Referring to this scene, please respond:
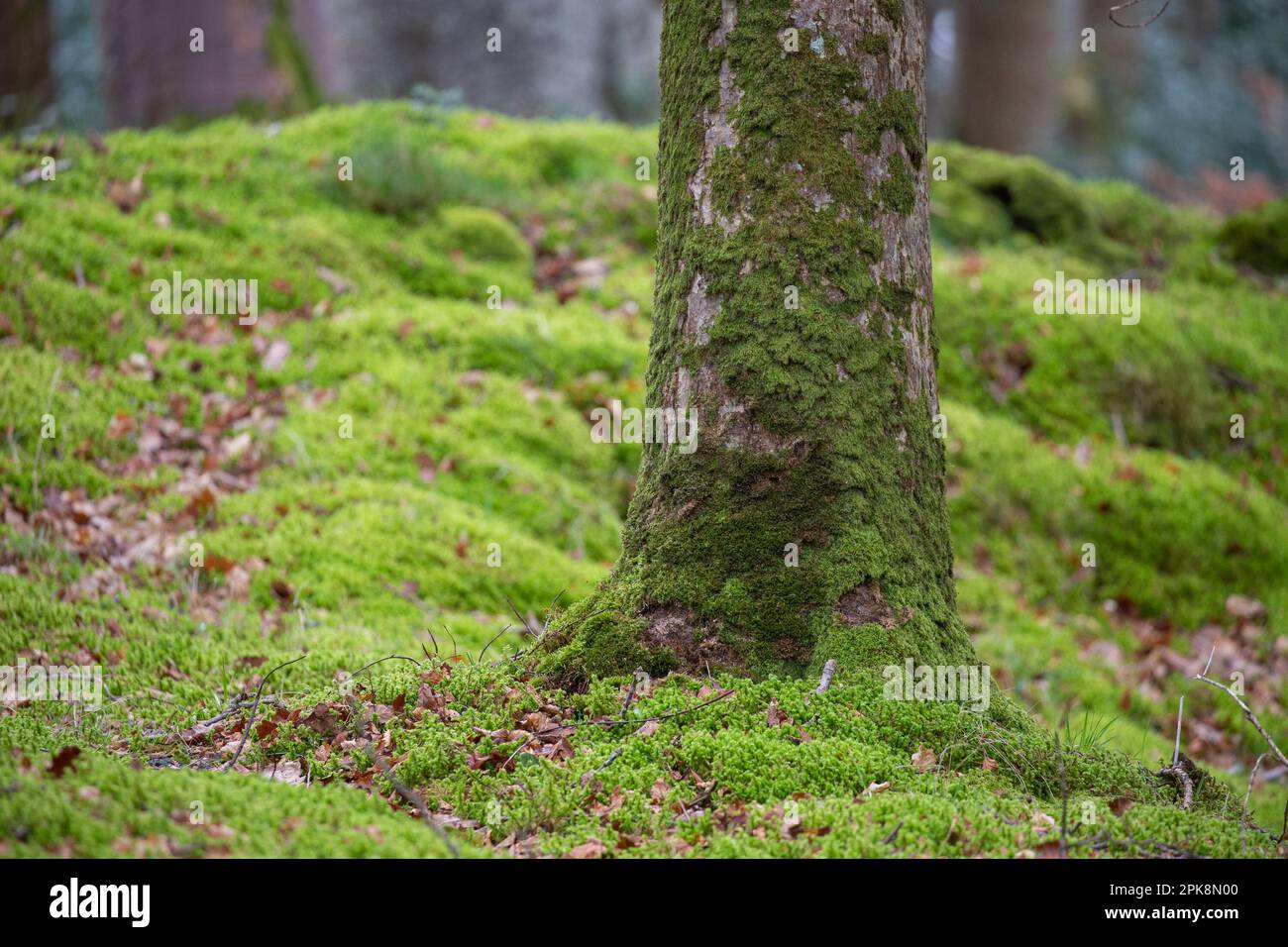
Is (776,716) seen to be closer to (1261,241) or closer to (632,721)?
(632,721)

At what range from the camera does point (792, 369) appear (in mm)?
3053

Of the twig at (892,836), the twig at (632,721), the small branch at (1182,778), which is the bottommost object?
the small branch at (1182,778)

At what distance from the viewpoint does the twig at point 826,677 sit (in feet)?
9.66

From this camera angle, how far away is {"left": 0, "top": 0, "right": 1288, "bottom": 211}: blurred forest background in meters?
9.91

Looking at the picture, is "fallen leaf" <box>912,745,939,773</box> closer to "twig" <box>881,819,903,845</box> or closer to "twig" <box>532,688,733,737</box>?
"twig" <box>881,819,903,845</box>

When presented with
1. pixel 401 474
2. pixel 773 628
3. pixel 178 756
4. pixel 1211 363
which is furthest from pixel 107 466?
pixel 1211 363

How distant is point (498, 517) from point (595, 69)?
434 inches

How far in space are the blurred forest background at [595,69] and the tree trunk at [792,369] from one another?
667 cm

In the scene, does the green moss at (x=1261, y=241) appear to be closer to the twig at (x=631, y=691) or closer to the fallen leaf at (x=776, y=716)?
the fallen leaf at (x=776, y=716)

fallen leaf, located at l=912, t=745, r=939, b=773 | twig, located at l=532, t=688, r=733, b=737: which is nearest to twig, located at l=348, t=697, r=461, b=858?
twig, located at l=532, t=688, r=733, b=737

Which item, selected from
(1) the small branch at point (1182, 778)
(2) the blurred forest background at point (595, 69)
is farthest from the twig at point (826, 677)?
(2) the blurred forest background at point (595, 69)

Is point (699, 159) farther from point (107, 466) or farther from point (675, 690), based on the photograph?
point (107, 466)

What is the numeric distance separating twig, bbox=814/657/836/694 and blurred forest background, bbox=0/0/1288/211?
7.45 m
